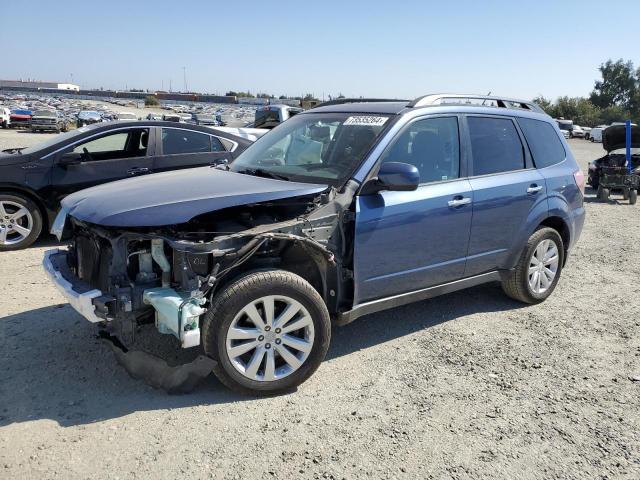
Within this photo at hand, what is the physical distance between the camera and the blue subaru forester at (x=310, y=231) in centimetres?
328

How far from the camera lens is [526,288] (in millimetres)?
5148

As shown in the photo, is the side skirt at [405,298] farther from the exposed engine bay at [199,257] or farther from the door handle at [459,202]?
the door handle at [459,202]

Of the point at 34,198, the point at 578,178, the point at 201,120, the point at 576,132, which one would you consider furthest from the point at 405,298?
the point at 576,132

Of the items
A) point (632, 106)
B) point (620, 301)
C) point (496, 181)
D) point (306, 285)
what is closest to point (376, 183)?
point (306, 285)

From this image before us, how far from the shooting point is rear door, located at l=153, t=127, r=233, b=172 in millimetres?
7590

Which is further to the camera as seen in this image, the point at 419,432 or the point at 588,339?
the point at 588,339

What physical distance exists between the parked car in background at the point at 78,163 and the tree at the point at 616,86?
105354 millimetres

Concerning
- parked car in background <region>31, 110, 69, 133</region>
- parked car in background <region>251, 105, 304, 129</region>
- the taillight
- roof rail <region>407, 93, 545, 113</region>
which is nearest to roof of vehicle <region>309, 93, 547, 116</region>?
roof rail <region>407, 93, 545, 113</region>

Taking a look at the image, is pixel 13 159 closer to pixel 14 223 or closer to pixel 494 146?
pixel 14 223

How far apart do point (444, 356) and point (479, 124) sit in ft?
6.67

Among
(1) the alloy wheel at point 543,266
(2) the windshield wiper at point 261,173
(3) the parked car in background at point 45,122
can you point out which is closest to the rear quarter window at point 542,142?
(1) the alloy wheel at point 543,266

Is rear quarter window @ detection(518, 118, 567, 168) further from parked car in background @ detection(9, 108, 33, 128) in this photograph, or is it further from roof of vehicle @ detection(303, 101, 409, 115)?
parked car in background @ detection(9, 108, 33, 128)

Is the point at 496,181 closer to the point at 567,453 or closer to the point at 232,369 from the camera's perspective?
the point at 567,453

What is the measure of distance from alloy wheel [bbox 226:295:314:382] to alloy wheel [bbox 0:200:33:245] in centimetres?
486
